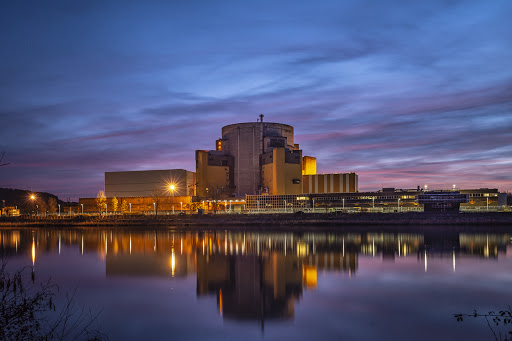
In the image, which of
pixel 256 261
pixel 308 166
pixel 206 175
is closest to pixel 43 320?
pixel 256 261

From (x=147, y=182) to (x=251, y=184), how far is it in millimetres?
28824

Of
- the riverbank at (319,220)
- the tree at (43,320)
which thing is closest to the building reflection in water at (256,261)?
the tree at (43,320)

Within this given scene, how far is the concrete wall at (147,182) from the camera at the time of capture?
360ft

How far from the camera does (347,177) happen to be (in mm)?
99688

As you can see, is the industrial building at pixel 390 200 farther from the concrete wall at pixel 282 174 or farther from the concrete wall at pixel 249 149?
the concrete wall at pixel 249 149

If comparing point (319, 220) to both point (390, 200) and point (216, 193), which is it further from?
point (216, 193)

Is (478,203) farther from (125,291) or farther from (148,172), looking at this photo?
(125,291)

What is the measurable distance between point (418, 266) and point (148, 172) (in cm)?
9439

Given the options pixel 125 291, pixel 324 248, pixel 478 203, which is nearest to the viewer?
pixel 125 291

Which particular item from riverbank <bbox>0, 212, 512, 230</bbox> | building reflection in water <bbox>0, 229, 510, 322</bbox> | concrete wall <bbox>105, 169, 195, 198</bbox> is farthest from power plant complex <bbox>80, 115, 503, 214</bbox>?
building reflection in water <bbox>0, 229, 510, 322</bbox>

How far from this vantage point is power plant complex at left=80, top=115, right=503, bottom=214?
3615 inches

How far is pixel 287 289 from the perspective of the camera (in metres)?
19.5

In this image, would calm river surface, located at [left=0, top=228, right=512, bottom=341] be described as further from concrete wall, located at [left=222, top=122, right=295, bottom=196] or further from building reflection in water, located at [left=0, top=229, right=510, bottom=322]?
concrete wall, located at [left=222, top=122, right=295, bottom=196]

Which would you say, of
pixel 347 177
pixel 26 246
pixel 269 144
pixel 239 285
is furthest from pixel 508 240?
pixel 269 144
